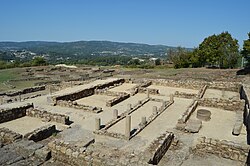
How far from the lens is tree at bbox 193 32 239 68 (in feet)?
156

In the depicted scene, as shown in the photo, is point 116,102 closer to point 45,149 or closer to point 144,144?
point 144,144

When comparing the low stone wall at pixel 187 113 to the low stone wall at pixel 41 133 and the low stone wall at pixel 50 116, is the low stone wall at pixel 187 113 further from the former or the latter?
the low stone wall at pixel 41 133

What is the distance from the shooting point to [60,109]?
16.8m

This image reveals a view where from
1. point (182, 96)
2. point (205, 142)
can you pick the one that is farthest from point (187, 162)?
point (182, 96)

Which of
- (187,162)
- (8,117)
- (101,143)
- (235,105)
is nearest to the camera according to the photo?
(187,162)

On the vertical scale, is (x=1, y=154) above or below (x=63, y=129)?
above

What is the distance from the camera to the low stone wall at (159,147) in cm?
887

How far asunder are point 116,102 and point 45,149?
470 inches

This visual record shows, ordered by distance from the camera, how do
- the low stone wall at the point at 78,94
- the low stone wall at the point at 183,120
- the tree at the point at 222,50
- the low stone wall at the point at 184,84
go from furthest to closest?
the tree at the point at 222,50, the low stone wall at the point at 184,84, the low stone wall at the point at 78,94, the low stone wall at the point at 183,120

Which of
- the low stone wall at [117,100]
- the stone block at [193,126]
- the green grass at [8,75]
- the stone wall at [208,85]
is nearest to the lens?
the stone block at [193,126]

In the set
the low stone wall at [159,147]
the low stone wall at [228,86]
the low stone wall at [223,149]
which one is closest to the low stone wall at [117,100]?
the low stone wall at [159,147]

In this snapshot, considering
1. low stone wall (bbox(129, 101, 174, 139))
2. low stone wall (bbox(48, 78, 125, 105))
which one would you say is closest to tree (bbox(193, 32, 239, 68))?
low stone wall (bbox(48, 78, 125, 105))

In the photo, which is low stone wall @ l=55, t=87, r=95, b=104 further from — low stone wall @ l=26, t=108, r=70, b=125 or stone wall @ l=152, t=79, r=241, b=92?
stone wall @ l=152, t=79, r=241, b=92

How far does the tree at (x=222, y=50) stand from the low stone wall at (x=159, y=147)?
4119cm
